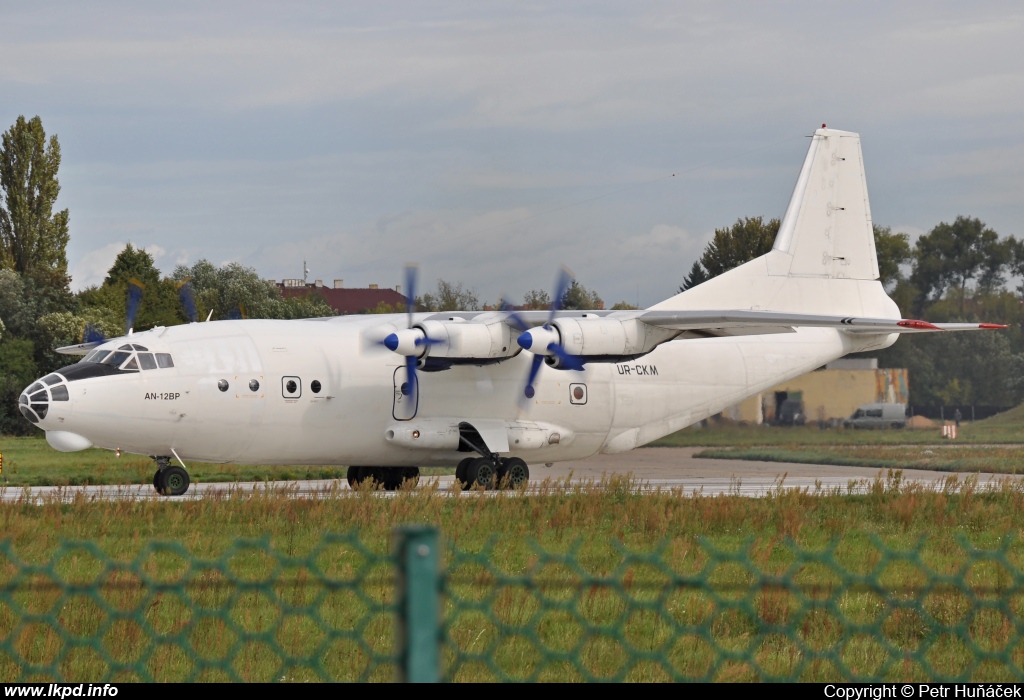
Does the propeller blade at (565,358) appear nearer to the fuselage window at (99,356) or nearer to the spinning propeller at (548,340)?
the spinning propeller at (548,340)

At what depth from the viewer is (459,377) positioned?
23.0 m

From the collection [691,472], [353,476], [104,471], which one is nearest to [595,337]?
[353,476]

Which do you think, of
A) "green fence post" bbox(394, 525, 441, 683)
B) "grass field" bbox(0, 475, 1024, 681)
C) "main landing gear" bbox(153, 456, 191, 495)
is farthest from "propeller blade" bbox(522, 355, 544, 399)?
"green fence post" bbox(394, 525, 441, 683)

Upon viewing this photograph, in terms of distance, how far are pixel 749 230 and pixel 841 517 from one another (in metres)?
43.7

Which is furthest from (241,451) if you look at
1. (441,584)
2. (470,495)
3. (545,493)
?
(441,584)

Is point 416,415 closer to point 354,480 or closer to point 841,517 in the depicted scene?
point 354,480

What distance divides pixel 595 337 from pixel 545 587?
15.5m

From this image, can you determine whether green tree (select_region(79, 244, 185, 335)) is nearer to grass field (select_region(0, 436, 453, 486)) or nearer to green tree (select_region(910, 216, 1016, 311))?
grass field (select_region(0, 436, 453, 486))

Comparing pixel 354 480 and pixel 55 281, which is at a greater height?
pixel 55 281

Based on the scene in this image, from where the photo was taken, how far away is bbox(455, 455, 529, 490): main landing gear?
74.4 ft

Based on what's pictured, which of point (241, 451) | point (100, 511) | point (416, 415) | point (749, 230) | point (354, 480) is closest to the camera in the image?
point (100, 511)

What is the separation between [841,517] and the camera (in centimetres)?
1784

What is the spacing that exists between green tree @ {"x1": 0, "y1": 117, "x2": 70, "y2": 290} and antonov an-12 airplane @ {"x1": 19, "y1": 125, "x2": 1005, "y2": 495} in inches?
1618

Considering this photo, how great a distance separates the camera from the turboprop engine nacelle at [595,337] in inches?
854
